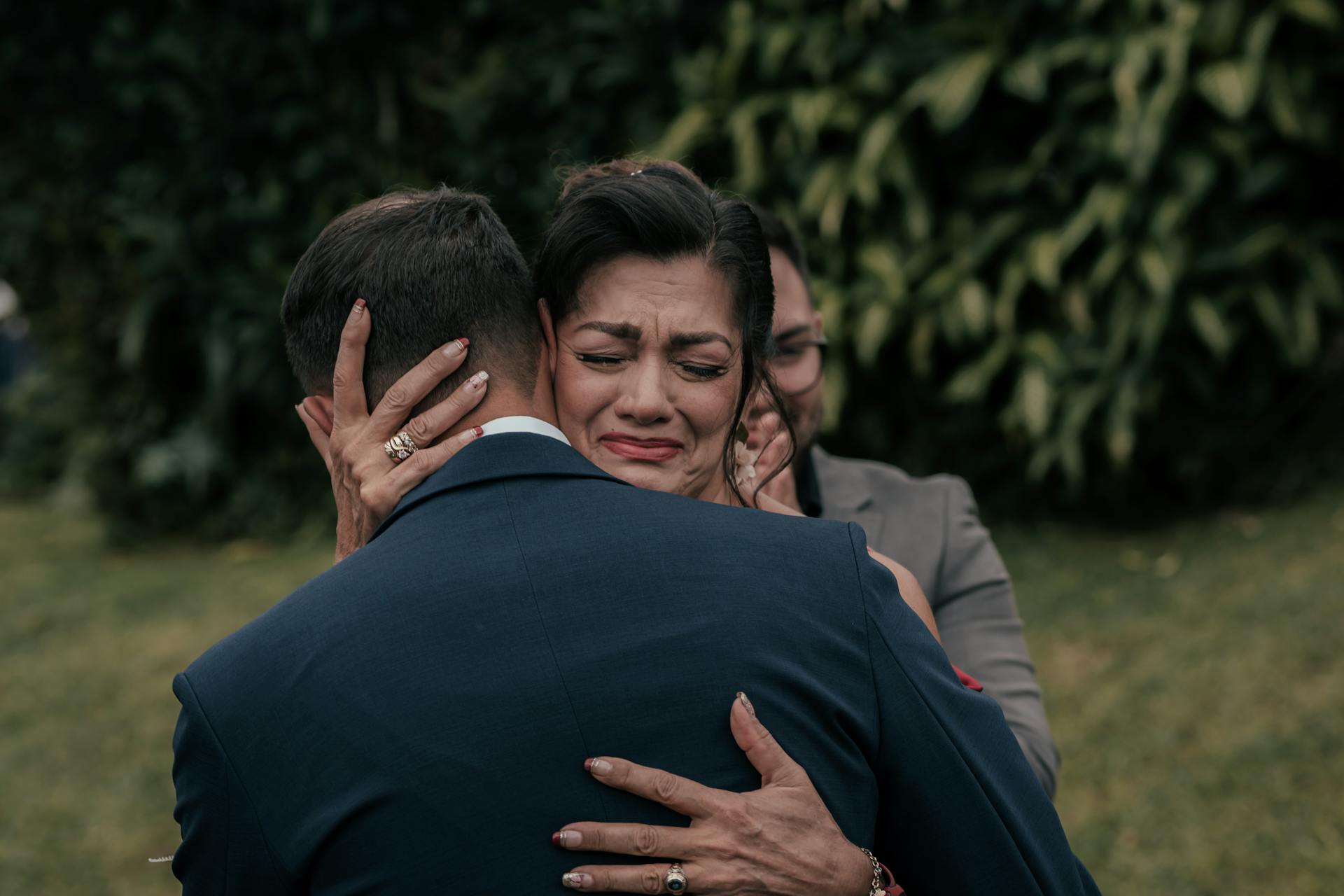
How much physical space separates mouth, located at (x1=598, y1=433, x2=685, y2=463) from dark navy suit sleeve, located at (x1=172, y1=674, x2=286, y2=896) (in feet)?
3.25

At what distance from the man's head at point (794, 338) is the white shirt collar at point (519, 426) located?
1.41 m

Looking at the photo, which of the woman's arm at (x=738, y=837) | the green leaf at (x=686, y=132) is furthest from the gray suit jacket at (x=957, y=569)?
the green leaf at (x=686, y=132)

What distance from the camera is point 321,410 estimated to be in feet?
8.32

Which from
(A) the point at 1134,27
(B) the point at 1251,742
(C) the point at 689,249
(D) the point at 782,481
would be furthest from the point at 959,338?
(C) the point at 689,249

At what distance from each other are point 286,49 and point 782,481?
6946 millimetres

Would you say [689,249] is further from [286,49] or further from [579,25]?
[286,49]

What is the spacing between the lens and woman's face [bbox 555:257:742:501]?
258cm

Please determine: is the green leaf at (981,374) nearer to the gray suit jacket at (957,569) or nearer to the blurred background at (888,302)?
the blurred background at (888,302)

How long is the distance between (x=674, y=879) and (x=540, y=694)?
1.18 ft

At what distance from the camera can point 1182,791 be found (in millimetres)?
4961

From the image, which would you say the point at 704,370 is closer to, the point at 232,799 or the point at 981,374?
the point at 232,799

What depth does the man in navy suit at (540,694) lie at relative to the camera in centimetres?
188

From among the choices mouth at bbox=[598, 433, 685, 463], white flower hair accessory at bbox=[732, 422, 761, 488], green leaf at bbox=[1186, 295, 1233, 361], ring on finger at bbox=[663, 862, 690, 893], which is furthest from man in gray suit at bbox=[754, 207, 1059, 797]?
green leaf at bbox=[1186, 295, 1233, 361]

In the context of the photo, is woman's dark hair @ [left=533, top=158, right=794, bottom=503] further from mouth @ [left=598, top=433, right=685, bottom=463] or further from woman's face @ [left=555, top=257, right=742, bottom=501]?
mouth @ [left=598, top=433, right=685, bottom=463]
